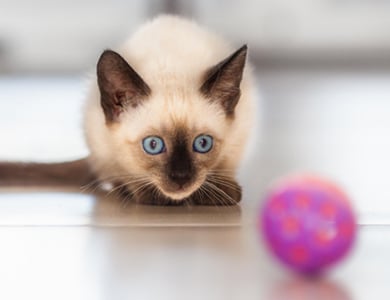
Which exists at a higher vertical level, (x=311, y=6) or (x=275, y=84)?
(x=311, y=6)

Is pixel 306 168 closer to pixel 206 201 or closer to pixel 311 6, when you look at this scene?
pixel 206 201

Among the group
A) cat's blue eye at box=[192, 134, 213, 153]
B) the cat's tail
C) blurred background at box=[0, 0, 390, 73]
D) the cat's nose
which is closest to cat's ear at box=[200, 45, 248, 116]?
cat's blue eye at box=[192, 134, 213, 153]

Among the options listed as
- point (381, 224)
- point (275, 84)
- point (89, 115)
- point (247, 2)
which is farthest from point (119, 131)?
point (247, 2)

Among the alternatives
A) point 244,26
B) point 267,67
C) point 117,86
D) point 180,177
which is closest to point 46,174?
point 117,86

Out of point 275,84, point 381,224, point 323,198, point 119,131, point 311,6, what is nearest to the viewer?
point 323,198

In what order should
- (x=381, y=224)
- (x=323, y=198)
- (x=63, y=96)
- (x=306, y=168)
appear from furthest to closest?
1. (x=63, y=96)
2. (x=306, y=168)
3. (x=381, y=224)
4. (x=323, y=198)

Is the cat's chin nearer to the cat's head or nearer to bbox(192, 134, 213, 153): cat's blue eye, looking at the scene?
the cat's head

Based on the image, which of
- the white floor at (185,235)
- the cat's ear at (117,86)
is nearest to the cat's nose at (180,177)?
the white floor at (185,235)
